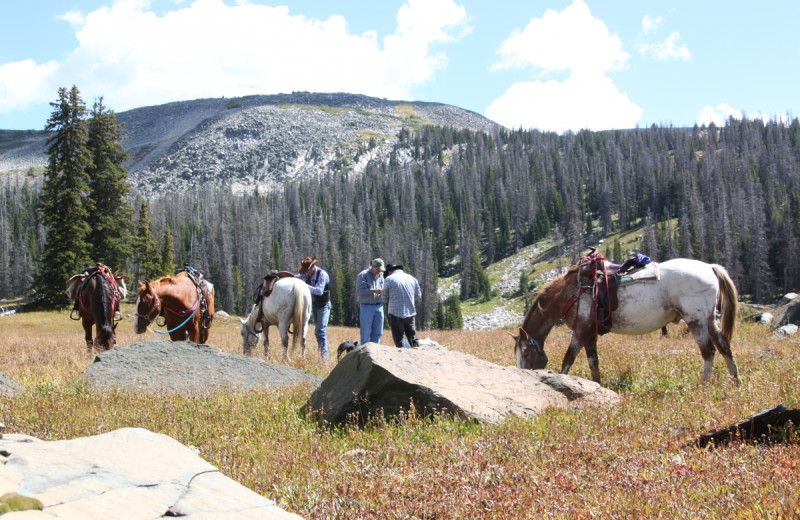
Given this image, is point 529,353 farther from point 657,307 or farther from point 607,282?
point 657,307

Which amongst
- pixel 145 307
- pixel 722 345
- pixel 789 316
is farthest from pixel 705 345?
pixel 789 316

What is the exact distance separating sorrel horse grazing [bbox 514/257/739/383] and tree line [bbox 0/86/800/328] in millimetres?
51254

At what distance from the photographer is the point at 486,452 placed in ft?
16.3

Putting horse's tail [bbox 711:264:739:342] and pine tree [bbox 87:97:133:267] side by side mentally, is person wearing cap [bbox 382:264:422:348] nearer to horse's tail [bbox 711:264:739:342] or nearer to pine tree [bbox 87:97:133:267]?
horse's tail [bbox 711:264:739:342]

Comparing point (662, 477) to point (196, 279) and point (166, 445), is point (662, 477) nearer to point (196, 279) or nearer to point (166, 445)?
point (166, 445)

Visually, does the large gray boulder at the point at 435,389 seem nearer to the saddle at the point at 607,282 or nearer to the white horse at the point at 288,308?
the saddle at the point at 607,282

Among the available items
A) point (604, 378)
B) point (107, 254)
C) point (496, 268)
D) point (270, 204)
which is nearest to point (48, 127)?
point (107, 254)

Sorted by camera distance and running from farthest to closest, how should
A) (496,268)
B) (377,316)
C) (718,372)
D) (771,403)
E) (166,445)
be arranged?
(496,268) → (377,316) → (718,372) → (771,403) → (166,445)

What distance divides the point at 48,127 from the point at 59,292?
41.1 ft

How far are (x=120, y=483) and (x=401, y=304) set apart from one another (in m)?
9.48

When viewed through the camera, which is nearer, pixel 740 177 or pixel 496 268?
pixel 740 177

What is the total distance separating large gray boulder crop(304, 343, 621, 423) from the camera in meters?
6.43

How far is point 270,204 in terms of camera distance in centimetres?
17162

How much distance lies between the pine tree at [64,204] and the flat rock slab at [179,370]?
34.6 meters
